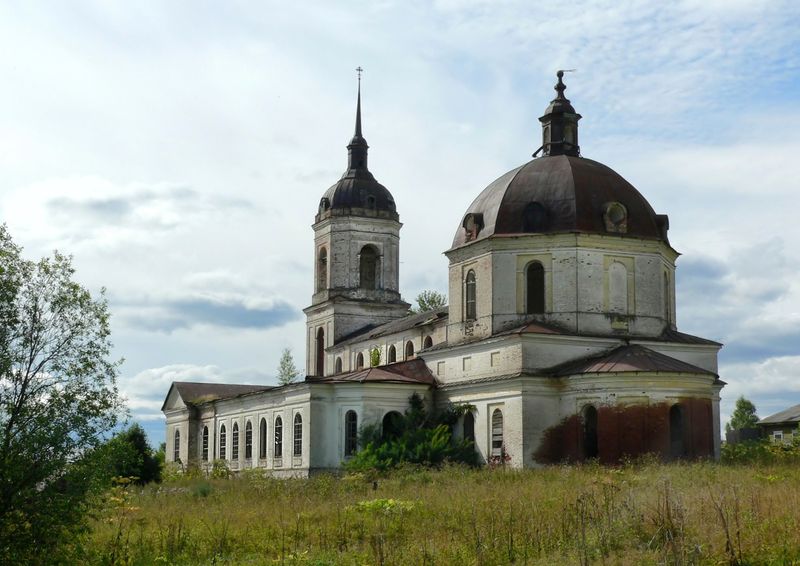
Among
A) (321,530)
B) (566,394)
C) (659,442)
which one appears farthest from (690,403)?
(321,530)

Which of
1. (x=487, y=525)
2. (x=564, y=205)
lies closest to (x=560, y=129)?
(x=564, y=205)

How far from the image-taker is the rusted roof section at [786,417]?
57.0 meters

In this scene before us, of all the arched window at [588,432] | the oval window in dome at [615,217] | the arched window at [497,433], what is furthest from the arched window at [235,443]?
the oval window in dome at [615,217]

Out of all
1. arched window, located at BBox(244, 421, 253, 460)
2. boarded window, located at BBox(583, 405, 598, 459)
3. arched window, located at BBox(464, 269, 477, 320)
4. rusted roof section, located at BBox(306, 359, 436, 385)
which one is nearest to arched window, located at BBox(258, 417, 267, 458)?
arched window, located at BBox(244, 421, 253, 460)

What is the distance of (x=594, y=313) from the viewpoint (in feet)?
113

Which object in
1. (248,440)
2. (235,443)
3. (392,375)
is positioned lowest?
(235,443)

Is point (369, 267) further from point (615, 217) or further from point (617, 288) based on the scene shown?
point (617, 288)

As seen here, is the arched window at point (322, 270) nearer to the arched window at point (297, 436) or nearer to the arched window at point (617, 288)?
the arched window at point (297, 436)

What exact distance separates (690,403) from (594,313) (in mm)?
4576

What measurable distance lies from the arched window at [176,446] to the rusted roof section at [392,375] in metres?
17.4

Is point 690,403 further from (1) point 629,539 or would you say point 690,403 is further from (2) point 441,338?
(1) point 629,539

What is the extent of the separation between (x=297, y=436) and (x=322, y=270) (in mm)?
17044

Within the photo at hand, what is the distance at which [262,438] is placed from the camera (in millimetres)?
42031

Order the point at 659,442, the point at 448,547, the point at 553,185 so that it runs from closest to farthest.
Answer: the point at 448,547 → the point at 659,442 → the point at 553,185
